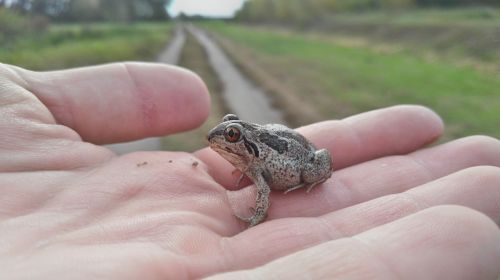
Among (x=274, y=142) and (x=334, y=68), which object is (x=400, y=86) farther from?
(x=274, y=142)

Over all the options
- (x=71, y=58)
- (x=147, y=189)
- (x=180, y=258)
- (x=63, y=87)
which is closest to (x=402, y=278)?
(x=180, y=258)

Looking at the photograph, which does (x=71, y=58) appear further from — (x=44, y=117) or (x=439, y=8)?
(x=439, y=8)

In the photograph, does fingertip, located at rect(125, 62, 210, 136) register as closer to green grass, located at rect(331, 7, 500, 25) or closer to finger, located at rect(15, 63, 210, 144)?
finger, located at rect(15, 63, 210, 144)

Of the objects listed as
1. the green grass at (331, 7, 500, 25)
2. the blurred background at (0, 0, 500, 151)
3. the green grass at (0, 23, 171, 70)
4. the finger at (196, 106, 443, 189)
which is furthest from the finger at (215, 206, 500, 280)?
the green grass at (331, 7, 500, 25)

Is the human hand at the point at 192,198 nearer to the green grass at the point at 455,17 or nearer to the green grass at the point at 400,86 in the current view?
the green grass at the point at 400,86

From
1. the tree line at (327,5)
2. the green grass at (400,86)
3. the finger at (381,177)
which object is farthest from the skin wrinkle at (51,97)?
the tree line at (327,5)

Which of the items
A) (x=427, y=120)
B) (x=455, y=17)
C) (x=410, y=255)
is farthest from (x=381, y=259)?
(x=455, y=17)
